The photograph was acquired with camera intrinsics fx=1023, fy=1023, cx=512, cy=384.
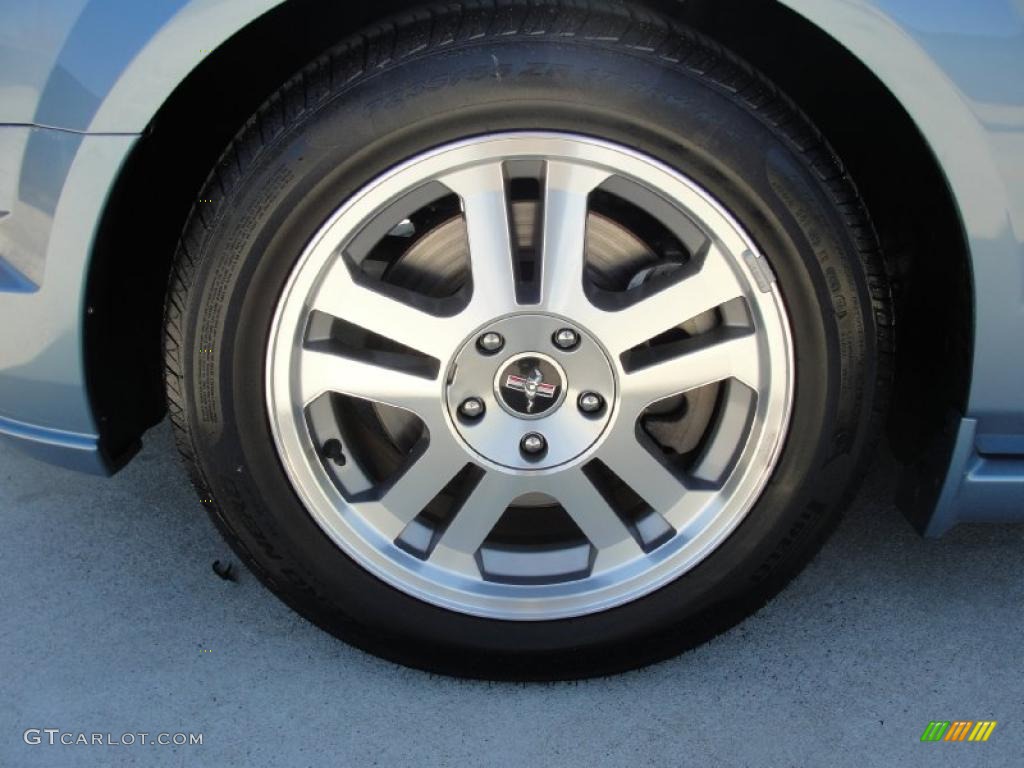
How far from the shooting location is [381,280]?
1.67 metres

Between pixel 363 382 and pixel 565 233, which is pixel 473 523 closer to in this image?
pixel 363 382

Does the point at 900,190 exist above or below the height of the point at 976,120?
below

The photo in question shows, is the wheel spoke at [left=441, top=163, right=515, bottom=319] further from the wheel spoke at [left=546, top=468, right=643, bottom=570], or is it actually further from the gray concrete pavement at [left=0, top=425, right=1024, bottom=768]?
the gray concrete pavement at [left=0, top=425, right=1024, bottom=768]

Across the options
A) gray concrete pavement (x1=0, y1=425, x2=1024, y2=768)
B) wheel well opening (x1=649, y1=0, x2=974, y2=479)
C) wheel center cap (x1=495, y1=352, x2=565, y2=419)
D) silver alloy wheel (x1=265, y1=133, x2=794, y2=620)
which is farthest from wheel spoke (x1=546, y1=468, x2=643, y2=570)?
wheel well opening (x1=649, y1=0, x2=974, y2=479)

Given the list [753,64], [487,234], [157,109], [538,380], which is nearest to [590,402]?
[538,380]

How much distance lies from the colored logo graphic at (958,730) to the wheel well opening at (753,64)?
423 millimetres

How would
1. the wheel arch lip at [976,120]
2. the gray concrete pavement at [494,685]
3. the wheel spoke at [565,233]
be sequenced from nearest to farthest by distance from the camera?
1. the wheel arch lip at [976,120]
2. the wheel spoke at [565,233]
3. the gray concrete pavement at [494,685]

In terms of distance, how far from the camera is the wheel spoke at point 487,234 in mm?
1470

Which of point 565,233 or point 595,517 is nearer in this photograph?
point 565,233

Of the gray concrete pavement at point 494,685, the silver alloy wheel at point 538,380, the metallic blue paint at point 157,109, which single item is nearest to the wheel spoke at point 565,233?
the silver alloy wheel at point 538,380

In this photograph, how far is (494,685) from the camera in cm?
169

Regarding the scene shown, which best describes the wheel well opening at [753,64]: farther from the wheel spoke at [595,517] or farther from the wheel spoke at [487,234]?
the wheel spoke at [595,517]

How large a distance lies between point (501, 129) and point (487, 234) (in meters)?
0.15

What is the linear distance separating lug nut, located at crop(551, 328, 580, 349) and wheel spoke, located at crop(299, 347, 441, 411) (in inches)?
7.6
